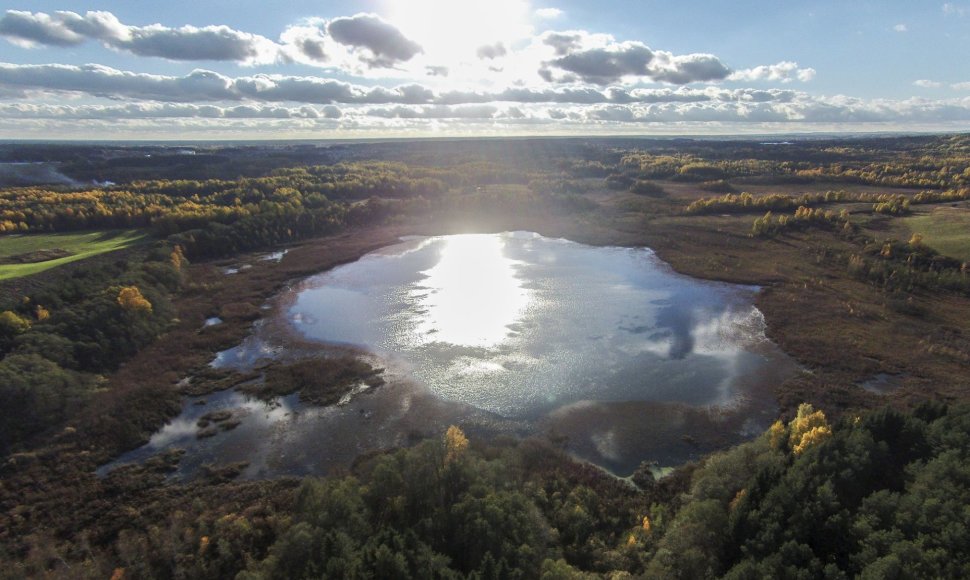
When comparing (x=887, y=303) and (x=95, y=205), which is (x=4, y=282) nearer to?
(x=95, y=205)

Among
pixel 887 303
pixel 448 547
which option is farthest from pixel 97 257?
pixel 887 303

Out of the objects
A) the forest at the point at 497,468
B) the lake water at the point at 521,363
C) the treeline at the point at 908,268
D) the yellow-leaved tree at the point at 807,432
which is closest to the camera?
the forest at the point at 497,468

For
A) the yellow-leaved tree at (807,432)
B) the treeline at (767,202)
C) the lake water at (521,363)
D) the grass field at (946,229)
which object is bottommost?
the lake water at (521,363)

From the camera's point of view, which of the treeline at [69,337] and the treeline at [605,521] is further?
the treeline at [69,337]

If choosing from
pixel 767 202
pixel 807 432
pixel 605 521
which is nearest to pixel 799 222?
pixel 767 202

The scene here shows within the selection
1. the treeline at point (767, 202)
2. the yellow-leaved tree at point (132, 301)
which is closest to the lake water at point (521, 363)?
the yellow-leaved tree at point (132, 301)

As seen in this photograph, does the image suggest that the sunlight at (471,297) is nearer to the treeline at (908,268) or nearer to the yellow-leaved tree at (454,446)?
the yellow-leaved tree at (454,446)

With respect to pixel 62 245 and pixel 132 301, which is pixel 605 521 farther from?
pixel 62 245
